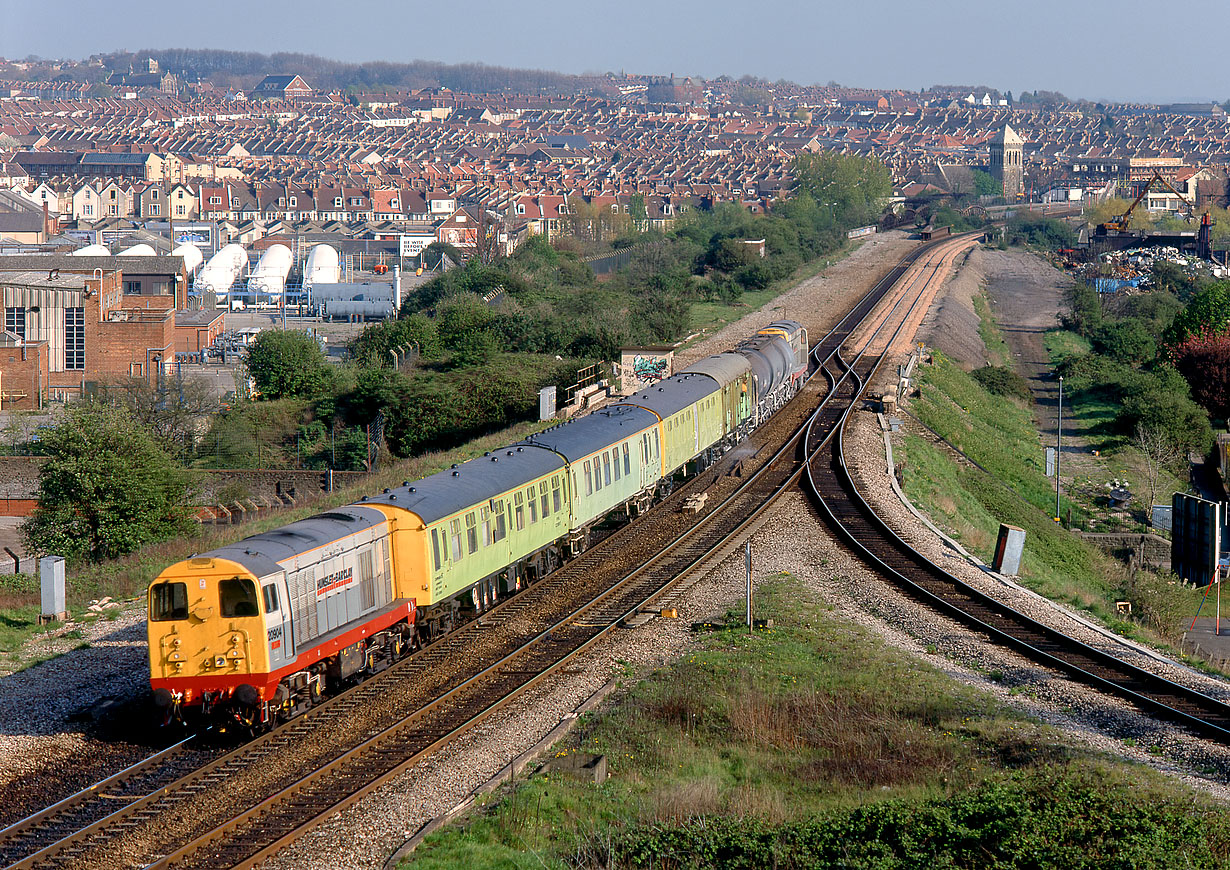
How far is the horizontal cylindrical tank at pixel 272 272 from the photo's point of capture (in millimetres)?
112250

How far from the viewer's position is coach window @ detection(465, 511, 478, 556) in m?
19.7

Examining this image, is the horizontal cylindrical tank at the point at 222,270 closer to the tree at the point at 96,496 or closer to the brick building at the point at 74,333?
the brick building at the point at 74,333

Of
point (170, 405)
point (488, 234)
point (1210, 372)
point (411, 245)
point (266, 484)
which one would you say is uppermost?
point (488, 234)

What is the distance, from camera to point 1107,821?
465 inches

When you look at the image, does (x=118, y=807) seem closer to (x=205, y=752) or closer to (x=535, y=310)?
(x=205, y=752)

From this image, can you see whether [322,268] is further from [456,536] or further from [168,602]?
[168,602]

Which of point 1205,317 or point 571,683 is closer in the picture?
point 571,683

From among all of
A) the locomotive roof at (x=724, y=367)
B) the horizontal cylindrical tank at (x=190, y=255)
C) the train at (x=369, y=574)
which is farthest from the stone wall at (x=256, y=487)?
the horizontal cylindrical tank at (x=190, y=255)

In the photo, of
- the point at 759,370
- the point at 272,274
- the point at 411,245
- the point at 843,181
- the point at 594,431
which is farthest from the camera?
the point at 843,181

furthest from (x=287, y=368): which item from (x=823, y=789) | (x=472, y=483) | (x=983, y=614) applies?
(x=823, y=789)

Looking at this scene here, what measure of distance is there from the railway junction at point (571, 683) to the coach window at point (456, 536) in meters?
1.38

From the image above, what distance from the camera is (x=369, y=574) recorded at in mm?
17422

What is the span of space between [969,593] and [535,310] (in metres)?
35.7

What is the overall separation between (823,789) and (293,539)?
7011 mm
